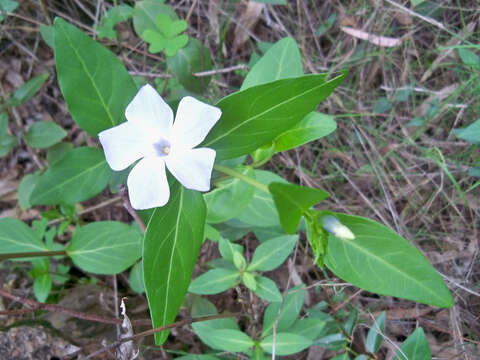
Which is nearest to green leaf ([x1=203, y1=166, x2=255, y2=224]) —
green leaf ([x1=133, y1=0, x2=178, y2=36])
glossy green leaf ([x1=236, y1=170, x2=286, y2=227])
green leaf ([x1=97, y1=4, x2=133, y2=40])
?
glossy green leaf ([x1=236, y1=170, x2=286, y2=227])

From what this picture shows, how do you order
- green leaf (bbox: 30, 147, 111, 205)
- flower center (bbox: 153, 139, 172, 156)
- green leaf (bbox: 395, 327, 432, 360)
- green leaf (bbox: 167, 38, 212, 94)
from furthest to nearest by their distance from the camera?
1. green leaf (bbox: 167, 38, 212, 94)
2. green leaf (bbox: 30, 147, 111, 205)
3. green leaf (bbox: 395, 327, 432, 360)
4. flower center (bbox: 153, 139, 172, 156)

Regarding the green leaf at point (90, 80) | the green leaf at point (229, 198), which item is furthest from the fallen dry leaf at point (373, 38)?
the green leaf at point (90, 80)

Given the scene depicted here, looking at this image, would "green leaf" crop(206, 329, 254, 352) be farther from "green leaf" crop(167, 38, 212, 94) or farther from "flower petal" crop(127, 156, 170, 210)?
"green leaf" crop(167, 38, 212, 94)

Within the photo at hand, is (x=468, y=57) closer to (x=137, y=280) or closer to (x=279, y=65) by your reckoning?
(x=279, y=65)

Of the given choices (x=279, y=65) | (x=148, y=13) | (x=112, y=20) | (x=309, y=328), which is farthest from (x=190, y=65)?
(x=309, y=328)

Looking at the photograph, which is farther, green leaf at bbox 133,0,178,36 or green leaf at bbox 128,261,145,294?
green leaf at bbox 133,0,178,36

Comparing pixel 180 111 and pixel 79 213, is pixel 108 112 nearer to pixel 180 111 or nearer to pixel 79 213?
pixel 180 111
